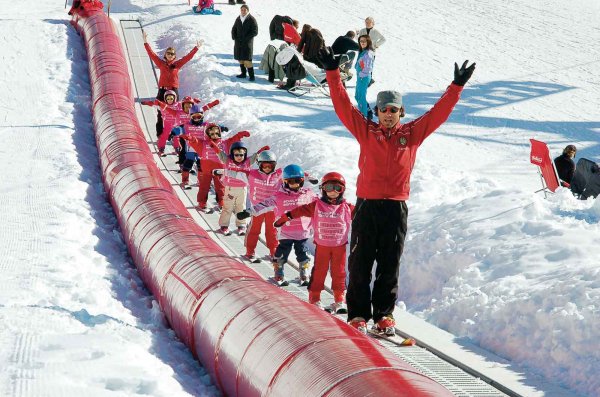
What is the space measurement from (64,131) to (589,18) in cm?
1902

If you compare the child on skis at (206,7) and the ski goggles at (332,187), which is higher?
the child on skis at (206,7)

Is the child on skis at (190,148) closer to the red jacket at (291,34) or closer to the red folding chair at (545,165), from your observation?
the red folding chair at (545,165)

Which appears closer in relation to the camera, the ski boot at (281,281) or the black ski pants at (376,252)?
the black ski pants at (376,252)

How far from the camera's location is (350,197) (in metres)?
11.3

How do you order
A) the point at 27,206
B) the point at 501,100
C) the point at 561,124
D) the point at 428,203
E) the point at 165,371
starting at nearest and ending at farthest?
the point at 165,371 → the point at 27,206 → the point at 428,203 → the point at 561,124 → the point at 501,100

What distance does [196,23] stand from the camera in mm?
23906

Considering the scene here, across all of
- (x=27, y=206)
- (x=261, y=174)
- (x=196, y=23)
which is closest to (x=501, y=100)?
(x=196, y=23)

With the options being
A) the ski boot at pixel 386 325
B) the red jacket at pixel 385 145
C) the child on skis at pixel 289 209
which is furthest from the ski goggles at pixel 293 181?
the red jacket at pixel 385 145

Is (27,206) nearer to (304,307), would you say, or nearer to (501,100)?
(304,307)

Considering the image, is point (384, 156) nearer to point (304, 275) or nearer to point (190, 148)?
point (304, 275)

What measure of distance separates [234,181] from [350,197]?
1.47 metres

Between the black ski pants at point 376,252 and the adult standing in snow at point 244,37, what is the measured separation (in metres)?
13.1

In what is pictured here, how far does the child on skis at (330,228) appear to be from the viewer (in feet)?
25.2

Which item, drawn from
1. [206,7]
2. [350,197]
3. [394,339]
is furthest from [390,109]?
[206,7]
